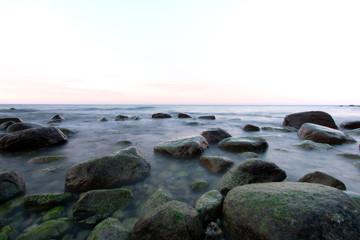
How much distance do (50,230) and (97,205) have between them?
408mm

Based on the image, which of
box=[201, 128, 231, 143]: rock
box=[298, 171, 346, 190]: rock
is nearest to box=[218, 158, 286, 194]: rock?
box=[298, 171, 346, 190]: rock

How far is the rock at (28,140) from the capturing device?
12.5 feet

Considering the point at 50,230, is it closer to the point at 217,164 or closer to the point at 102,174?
the point at 102,174

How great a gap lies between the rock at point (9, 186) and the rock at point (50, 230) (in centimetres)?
83

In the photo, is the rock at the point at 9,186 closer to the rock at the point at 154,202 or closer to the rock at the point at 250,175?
the rock at the point at 154,202

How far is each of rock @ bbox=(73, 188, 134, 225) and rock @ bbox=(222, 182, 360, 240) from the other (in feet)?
3.83

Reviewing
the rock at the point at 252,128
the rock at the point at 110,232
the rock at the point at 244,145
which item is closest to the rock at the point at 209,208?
the rock at the point at 110,232

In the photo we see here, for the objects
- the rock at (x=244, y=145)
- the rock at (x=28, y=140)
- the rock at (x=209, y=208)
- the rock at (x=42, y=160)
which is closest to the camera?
the rock at (x=209, y=208)

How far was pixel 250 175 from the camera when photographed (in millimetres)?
2205

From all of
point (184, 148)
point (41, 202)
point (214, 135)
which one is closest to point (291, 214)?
point (184, 148)

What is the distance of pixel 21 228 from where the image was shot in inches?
62.8

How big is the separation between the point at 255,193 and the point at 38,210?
7.65 ft

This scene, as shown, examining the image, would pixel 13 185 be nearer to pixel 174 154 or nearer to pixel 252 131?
pixel 174 154

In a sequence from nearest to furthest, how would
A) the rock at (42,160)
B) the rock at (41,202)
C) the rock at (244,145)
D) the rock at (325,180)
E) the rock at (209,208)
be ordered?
1. the rock at (209,208)
2. the rock at (41,202)
3. the rock at (325,180)
4. the rock at (42,160)
5. the rock at (244,145)
